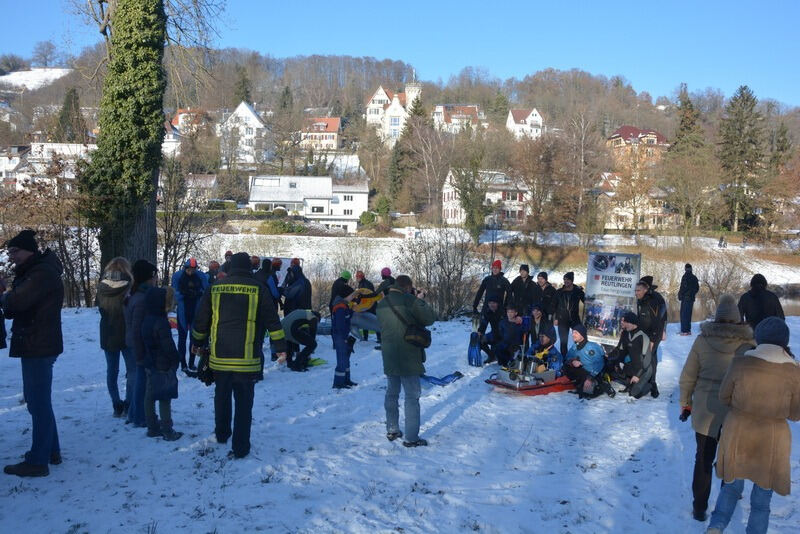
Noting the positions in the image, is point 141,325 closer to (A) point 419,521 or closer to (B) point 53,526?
(B) point 53,526

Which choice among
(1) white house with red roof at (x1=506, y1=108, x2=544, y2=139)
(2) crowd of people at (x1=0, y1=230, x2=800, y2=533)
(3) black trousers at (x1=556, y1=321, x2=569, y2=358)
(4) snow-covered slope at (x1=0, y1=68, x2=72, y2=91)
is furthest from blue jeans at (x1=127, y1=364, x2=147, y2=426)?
(4) snow-covered slope at (x1=0, y1=68, x2=72, y2=91)

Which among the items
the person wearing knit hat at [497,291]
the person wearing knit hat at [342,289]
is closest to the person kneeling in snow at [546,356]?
the person wearing knit hat at [497,291]

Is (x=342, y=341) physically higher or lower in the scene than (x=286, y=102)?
lower

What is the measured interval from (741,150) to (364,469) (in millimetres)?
55854

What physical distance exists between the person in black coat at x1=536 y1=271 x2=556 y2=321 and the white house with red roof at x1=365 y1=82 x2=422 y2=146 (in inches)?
3456

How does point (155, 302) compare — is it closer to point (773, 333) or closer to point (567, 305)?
point (773, 333)

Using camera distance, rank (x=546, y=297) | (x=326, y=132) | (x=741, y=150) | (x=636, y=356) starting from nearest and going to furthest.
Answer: (x=636, y=356) → (x=546, y=297) → (x=741, y=150) → (x=326, y=132)

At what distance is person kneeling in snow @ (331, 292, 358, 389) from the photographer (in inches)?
400

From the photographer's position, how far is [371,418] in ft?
28.1

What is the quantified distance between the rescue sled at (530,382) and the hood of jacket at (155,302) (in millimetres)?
5526

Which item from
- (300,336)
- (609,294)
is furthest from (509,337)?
(300,336)

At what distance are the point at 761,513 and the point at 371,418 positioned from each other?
188 inches

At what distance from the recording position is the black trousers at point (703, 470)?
561 centimetres

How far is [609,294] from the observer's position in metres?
12.7
